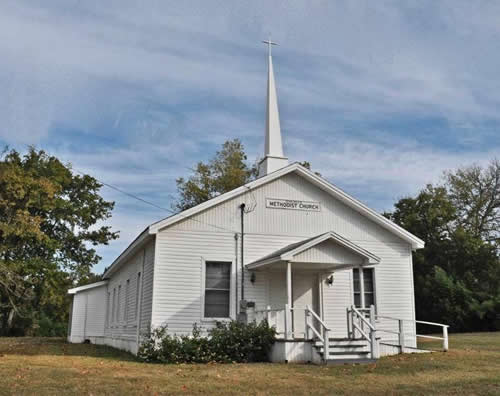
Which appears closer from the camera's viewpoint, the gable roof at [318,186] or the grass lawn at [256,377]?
the grass lawn at [256,377]

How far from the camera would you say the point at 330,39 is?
14.9 meters

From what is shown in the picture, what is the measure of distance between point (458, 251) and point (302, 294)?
843 inches

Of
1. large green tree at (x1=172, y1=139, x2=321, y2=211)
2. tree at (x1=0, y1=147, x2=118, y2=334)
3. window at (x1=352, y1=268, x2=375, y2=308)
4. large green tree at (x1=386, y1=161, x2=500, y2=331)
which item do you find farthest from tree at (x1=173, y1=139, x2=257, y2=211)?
window at (x1=352, y1=268, x2=375, y2=308)

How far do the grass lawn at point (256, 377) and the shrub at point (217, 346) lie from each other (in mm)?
1025

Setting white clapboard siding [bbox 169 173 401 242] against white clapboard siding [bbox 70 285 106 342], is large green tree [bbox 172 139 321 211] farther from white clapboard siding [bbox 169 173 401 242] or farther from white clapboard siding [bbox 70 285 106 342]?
white clapboard siding [bbox 169 173 401 242]

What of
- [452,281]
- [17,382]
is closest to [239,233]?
[17,382]

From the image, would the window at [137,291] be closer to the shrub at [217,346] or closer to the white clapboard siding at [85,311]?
the shrub at [217,346]

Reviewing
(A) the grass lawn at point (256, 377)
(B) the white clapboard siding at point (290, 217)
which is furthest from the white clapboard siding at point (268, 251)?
(A) the grass lawn at point (256, 377)

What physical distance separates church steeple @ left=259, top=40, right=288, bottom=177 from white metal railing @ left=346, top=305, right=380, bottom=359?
5671mm

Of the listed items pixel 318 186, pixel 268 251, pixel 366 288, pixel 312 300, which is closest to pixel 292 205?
pixel 318 186

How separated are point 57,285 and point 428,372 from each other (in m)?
25.6

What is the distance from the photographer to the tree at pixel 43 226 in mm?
30891

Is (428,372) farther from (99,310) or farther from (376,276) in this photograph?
(99,310)

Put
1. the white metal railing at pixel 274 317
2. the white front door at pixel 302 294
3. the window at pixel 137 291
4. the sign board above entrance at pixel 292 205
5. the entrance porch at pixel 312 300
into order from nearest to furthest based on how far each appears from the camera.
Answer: the entrance porch at pixel 312 300, the white metal railing at pixel 274 317, the white front door at pixel 302 294, the sign board above entrance at pixel 292 205, the window at pixel 137 291
